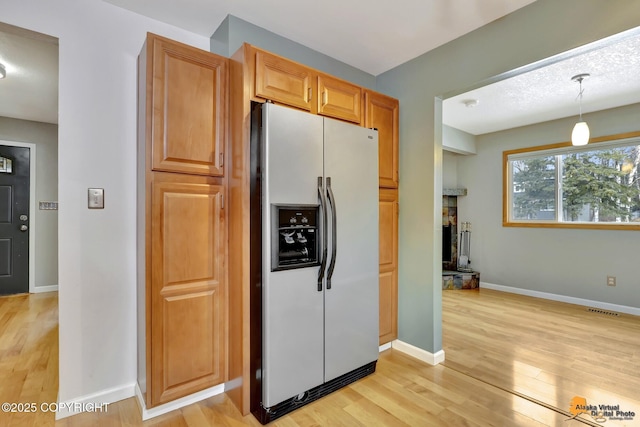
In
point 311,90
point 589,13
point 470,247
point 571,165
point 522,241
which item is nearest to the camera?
point 589,13

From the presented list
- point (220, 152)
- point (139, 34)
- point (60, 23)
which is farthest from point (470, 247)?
point (60, 23)

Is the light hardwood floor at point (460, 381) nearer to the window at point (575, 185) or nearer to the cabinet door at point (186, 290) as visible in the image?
the cabinet door at point (186, 290)

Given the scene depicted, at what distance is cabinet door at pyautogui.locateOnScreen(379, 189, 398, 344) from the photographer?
105 inches

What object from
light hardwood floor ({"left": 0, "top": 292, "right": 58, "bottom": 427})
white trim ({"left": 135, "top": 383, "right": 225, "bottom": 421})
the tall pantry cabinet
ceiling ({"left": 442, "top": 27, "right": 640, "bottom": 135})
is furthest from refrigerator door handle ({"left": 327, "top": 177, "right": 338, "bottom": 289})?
light hardwood floor ({"left": 0, "top": 292, "right": 58, "bottom": 427})

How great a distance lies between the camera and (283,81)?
205 centimetres

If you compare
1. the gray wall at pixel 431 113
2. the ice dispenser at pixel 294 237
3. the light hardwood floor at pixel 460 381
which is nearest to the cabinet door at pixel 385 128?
the gray wall at pixel 431 113

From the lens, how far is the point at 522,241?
187 inches

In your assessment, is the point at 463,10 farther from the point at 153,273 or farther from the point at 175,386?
the point at 175,386

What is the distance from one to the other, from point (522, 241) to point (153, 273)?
5.13 meters

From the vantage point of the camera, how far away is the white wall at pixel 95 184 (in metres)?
1.83

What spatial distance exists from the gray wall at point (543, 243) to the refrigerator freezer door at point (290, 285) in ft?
13.7

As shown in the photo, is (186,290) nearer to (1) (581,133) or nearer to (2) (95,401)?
(2) (95,401)

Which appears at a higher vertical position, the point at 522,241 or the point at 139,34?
the point at 139,34

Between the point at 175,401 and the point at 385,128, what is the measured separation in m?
2.59
